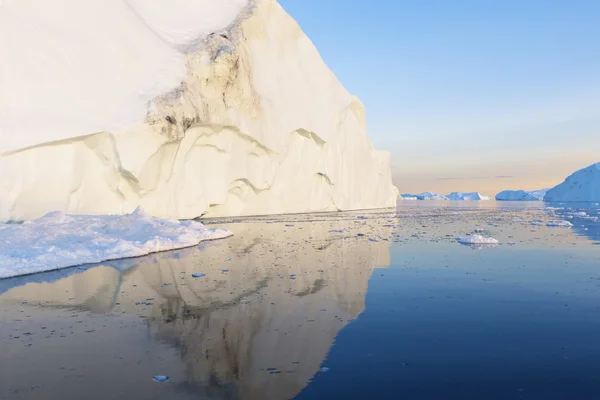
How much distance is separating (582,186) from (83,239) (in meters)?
79.9

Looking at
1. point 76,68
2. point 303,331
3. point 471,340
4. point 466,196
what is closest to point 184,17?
point 76,68

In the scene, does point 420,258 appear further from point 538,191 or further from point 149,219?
point 538,191

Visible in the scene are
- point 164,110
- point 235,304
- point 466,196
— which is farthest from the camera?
point 466,196

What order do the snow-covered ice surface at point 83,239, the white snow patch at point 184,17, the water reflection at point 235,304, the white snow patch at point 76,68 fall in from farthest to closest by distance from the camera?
the white snow patch at point 184,17
the white snow patch at point 76,68
the snow-covered ice surface at point 83,239
the water reflection at point 235,304

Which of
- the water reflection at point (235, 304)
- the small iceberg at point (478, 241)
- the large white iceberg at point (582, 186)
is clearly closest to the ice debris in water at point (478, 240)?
the small iceberg at point (478, 241)

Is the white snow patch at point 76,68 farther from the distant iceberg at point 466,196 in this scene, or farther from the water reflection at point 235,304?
the distant iceberg at point 466,196

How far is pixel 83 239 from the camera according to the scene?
10789mm

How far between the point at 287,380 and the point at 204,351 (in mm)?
983

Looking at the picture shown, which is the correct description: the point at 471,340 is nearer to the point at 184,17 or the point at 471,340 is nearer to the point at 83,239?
the point at 83,239

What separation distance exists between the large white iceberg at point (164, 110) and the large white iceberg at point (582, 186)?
53.7 metres

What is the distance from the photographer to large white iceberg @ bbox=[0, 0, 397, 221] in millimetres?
14992

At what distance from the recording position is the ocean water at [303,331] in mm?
3375

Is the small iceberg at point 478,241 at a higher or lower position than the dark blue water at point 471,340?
higher

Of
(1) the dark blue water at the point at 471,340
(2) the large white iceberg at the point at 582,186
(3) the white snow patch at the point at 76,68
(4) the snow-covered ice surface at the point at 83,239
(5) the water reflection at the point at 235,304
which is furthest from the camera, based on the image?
(2) the large white iceberg at the point at 582,186
